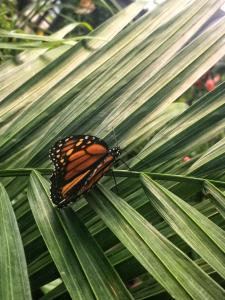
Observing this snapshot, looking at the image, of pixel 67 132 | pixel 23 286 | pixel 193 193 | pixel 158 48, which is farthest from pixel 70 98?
pixel 23 286

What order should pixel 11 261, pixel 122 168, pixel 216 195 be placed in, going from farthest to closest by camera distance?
pixel 122 168 < pixel 216 195 < pixel 11 261

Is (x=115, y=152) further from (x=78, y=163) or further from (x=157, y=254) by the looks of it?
(x=157, y=254)

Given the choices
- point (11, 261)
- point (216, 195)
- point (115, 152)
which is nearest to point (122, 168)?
point (115, 152)

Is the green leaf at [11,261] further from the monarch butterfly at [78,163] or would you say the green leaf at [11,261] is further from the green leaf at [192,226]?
the green leaf at [192,226]

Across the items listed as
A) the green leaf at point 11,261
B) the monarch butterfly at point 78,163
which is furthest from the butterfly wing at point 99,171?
the green leaf at point 11,261

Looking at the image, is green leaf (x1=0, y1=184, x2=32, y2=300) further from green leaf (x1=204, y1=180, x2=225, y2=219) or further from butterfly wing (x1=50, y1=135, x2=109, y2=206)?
green leaf (x1=204, y1=180, x2=225, y2=219)

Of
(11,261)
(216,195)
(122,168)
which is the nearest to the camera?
(11,261)

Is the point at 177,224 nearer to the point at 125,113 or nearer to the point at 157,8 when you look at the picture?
the point at 125,113
